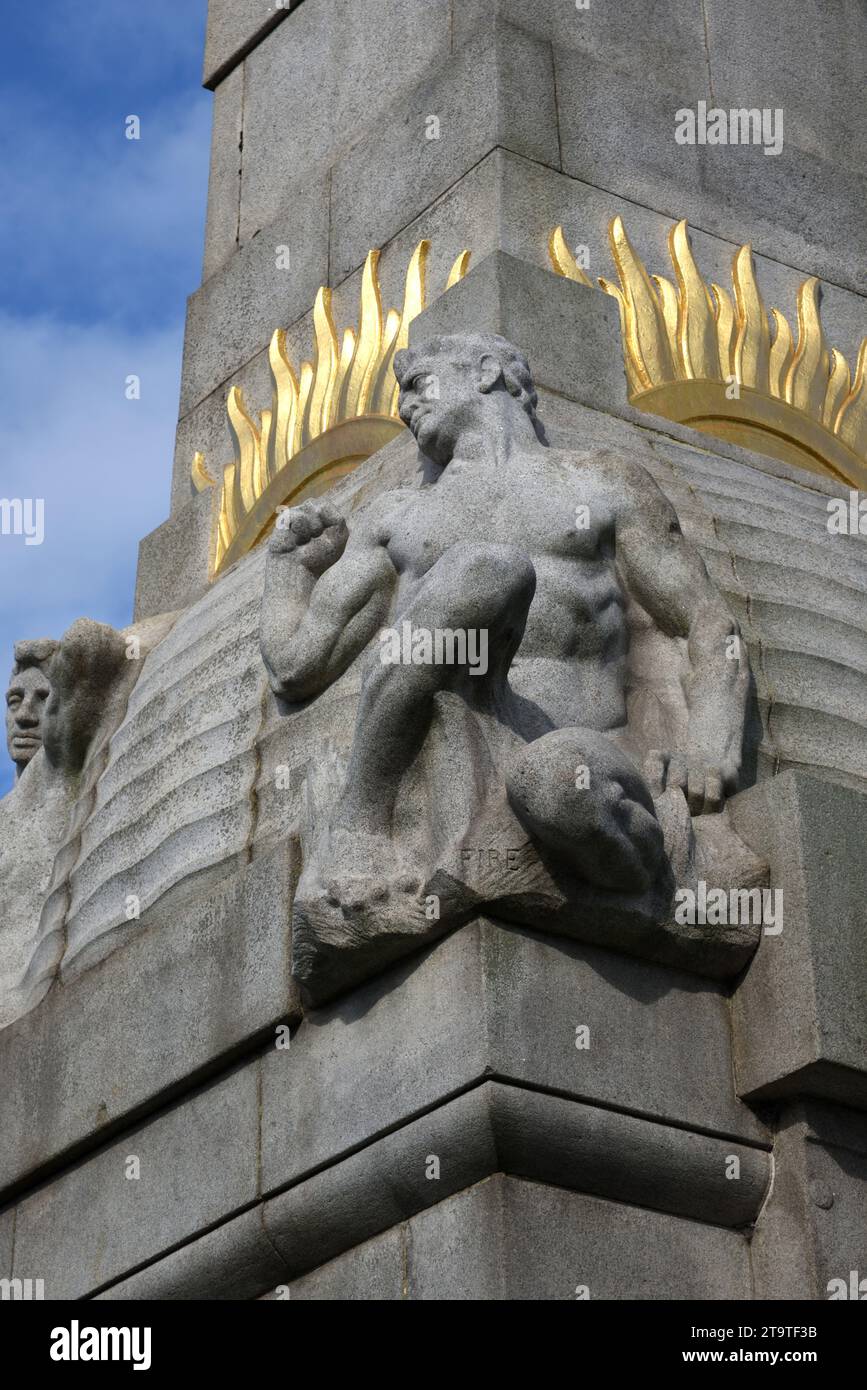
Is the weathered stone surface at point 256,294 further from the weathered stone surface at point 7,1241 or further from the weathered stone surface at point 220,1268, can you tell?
the weathered stone surface at point 220,1268

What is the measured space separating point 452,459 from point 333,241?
3.87 metres

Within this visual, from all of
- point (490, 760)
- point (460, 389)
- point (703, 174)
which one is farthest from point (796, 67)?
point (490, 760)

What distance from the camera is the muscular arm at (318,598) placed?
10.4 m

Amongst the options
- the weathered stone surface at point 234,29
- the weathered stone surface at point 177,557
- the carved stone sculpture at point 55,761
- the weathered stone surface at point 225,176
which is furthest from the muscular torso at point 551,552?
the weathered stone surface at point 234,29

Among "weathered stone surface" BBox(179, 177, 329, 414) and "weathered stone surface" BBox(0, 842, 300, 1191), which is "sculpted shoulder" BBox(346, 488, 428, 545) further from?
"weathered stone surface" BBox(179, 177, 329, 414)

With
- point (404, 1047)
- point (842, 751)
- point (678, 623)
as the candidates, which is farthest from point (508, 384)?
point (404, 1047)

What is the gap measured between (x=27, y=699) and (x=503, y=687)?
432cm

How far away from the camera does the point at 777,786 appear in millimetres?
9578

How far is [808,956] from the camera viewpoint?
361 inches

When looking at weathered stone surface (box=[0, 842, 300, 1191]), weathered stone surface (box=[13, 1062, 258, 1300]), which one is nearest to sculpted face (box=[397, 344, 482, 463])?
weathered stone surface (box=[0, 842, 300, 1191])

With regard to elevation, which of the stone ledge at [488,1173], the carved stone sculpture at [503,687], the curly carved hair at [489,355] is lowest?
the stone ledge at [488,1173]

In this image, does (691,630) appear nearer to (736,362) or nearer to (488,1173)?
(488,1173)

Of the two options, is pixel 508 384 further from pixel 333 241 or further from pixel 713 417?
pixel 333 241

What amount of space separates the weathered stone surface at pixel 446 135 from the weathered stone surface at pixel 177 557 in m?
1.55
